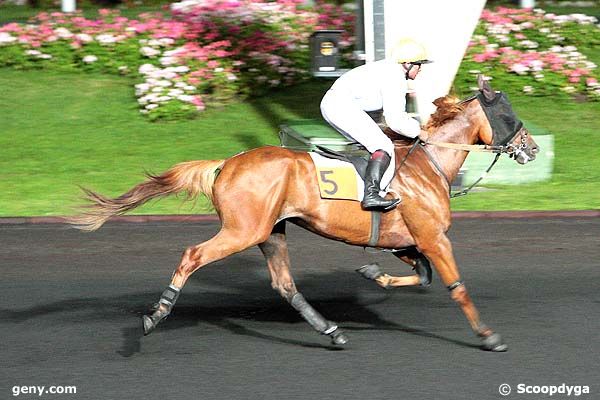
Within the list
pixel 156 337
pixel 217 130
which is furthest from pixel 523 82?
pixel 156 337

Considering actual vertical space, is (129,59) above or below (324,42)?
below

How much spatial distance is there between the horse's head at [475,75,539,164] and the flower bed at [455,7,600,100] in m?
9.12

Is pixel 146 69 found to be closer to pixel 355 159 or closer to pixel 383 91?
pixel 355 159

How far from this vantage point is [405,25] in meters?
13.9

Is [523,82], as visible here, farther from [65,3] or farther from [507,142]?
[507,142]

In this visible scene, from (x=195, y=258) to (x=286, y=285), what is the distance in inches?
→ 31.0

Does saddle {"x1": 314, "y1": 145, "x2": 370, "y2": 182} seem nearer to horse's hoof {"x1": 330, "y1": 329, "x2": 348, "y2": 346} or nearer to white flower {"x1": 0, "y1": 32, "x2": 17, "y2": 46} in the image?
horse's hoof {"x1": 330, "y1": 329, "x2": 348, "y2": 346}

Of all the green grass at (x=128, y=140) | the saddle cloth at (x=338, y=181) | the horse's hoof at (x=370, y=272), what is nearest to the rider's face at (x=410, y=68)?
the saddle cloth at (x=338, y=181)

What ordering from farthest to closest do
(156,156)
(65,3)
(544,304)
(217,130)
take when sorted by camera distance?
(65,3), (217,130), (156,156), (544,304)

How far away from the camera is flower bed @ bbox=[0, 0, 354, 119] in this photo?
1766 centimetres

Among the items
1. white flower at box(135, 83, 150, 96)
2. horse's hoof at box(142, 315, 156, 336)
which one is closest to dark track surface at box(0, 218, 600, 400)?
horse's hoof at box(142, 315, 156, 336)

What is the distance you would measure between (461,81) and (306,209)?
1019cm

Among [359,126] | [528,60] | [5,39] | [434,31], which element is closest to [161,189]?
[359,126]

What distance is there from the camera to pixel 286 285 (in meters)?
8.36
